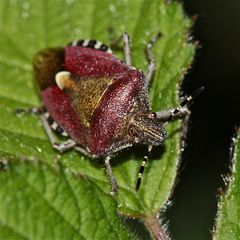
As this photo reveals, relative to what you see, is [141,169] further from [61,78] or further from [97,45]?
[97,45]

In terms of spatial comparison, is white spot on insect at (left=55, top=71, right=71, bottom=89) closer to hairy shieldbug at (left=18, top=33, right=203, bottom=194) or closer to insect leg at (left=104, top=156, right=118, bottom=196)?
hairy shieldbug at (left=18, top=33, right=203, bottom=194)

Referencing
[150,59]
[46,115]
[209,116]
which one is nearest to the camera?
[150,59]

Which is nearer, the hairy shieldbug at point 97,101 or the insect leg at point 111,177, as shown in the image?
the insect leg at point 111,177

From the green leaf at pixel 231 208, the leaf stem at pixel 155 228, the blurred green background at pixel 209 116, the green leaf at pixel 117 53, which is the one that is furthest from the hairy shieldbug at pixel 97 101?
the blurred green background at pixel 209 116

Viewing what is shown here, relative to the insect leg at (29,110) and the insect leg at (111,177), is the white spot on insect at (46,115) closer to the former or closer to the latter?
the insect leg at (29,110)

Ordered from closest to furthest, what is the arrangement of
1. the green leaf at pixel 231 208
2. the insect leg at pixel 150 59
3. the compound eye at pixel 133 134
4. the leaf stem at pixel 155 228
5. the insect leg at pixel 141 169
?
the green leaf at pixel 231 208
the leaf stem at pixel 155 228
the insect leg at pixel 141 169
the compound eye at pixel 133 134
the insect leg at pixel 150 59

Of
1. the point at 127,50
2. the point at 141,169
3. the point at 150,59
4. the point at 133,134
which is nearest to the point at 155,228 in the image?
the point at 141,169

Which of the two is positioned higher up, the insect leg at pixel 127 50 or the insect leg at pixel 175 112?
the insect leg at pixel 127 50
